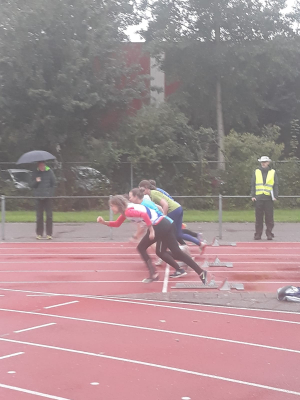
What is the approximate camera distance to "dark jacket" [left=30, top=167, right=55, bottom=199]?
1555 cm

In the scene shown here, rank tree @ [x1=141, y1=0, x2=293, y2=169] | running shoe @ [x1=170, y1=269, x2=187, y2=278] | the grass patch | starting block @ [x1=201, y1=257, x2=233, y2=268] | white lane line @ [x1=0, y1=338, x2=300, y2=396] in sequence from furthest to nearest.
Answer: tree @ [x1=141, y1=0, x2=293, y2=169]
the grass patch
starting block @ [x1=201, y1=257, x2=233, y2=268]
running shoe @ [x1=170, y1=269, x2=187, y2=278]
white lane line @ [x1=0, y1=338, x2=300, y2=396]

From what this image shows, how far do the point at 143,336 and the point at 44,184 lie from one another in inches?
381

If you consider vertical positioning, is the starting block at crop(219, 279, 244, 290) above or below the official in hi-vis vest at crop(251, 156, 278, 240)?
below

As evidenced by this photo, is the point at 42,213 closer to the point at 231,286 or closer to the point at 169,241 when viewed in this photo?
the point at 169,241

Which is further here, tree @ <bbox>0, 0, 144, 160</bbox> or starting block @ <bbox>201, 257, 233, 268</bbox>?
tree @ <bbox>0, 0, 144, 160</bbox>

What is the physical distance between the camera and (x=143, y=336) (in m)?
6.52

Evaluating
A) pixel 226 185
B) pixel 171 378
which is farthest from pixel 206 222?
pixel 171 378

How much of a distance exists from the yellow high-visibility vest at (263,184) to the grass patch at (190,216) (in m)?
4.75

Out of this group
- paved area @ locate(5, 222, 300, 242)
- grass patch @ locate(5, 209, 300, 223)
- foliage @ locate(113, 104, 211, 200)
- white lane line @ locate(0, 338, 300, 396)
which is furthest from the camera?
foliage @ locate(113, 104, 211, 200)

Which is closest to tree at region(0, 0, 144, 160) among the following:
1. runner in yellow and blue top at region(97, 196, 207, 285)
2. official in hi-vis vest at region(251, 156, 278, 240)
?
official in hi-vis vest at region(251, 156, 278, 240)

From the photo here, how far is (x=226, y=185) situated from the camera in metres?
25.7

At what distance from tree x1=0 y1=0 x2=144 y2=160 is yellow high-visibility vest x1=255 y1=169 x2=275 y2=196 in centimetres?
1001

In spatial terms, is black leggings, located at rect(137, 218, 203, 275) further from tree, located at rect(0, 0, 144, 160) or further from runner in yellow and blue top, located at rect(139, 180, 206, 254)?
tree, located at rect(0, 0, 144, 160)

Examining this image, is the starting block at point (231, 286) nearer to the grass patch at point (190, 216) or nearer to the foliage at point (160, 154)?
the grass patch at point (190, 216)
